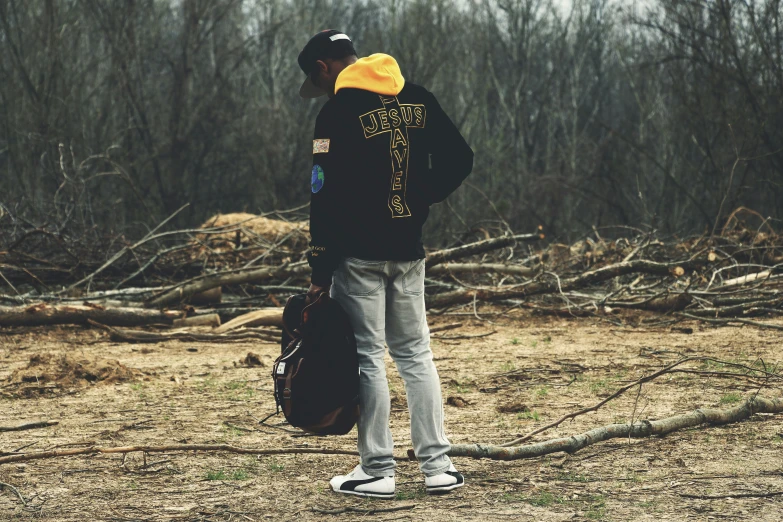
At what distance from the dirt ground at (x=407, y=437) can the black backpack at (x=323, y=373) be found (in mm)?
365

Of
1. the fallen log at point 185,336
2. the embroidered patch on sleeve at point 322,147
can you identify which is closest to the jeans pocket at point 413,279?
the embroidered patch on sleeve at point 322,147

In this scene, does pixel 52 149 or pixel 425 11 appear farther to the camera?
pixel 425 11

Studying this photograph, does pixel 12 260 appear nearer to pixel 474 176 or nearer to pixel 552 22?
pixel 474 176

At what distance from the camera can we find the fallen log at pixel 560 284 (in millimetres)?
10117

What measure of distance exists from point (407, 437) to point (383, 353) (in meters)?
1.41

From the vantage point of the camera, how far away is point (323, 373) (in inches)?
144

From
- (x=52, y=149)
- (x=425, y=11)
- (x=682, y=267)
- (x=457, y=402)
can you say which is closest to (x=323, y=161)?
(x=457, y=402)

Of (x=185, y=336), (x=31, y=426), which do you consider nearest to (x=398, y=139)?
(x=31, y=426)

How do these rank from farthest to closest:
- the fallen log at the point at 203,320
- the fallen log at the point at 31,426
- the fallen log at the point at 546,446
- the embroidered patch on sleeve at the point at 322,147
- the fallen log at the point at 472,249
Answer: the fallen log at the point at 472,249 → the fallen log at the point at 203,320 → the fallen log at the point at 31,426 → the fallen log at the point at 546,446 → the embroidered patch on sleeve at the point at 322,147

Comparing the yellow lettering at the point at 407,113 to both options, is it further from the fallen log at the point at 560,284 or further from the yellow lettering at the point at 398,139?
the fallen log at the point at 560,284

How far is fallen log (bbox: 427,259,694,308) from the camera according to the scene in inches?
398

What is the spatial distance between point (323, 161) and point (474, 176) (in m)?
28.6

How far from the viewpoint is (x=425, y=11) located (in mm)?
30688

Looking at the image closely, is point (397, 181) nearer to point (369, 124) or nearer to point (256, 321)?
point (369, 124)
